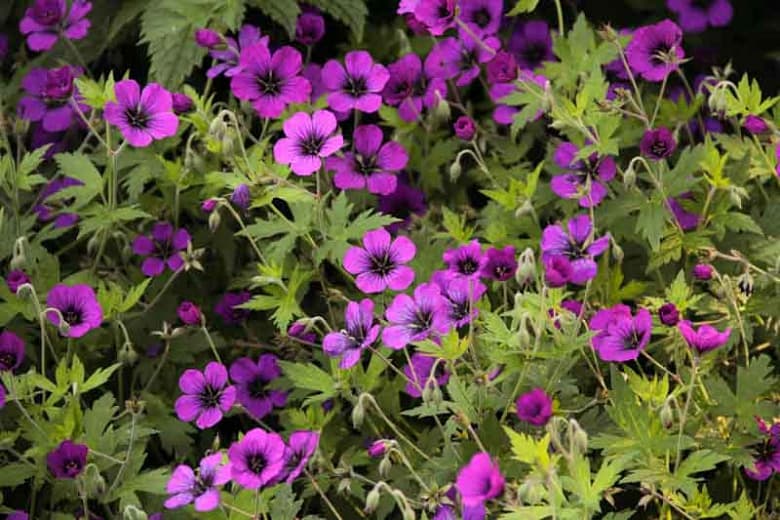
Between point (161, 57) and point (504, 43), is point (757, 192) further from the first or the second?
point (161, 57)

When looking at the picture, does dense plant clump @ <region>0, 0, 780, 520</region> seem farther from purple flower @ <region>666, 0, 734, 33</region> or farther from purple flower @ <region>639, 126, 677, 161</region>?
purple flower @ <region>666, 0, 734, 33</region>

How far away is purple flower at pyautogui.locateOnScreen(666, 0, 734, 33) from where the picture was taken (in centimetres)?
292

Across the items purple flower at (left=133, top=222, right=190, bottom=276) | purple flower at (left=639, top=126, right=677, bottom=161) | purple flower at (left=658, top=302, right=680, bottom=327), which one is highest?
purple flower at (left=639, top=126, right=677, bottom=161)

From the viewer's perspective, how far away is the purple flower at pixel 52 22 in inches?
101

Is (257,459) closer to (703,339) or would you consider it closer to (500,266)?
(500,266)

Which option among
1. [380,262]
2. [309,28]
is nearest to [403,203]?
[309,28]

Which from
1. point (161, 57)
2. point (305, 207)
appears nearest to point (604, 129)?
point (305, 207)

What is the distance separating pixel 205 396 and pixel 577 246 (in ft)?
1.97

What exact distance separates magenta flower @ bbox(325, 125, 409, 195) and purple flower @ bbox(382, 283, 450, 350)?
42 centimetres

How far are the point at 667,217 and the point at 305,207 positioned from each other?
0.57 metres

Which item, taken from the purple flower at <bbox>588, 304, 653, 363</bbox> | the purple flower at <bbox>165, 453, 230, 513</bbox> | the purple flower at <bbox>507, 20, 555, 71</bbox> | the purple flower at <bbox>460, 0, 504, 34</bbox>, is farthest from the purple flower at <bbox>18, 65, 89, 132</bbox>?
the purple flower at <bbox>588, 304, 653, 363</bbox>

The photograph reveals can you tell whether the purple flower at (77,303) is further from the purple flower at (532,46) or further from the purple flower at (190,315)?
the purple flower at (532,46)

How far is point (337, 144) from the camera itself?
213 cm

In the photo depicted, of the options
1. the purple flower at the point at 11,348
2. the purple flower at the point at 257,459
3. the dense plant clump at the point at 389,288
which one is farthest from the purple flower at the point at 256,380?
the purple flower at the point at 257,459
